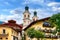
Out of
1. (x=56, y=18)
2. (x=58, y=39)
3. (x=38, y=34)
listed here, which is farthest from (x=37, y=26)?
(x=56, y=18)

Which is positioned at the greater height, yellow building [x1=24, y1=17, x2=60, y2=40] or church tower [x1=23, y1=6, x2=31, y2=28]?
church tower [x1=23, y1=6, x2=31, y2=28]

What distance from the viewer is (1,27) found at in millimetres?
67438

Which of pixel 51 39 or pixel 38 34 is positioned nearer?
pixel 38 34

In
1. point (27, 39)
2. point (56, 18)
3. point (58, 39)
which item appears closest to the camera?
point (56, 18)

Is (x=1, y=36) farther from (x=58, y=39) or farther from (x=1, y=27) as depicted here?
(x=58, y=39)

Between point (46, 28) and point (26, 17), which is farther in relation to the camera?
point (26, 17)

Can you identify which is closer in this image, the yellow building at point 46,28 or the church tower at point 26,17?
the yellow building at point 46,28

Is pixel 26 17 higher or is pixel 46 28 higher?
pixel 26 17

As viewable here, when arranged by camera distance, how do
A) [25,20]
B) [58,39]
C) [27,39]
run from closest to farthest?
[58,39]
[27,39]
[25,20]

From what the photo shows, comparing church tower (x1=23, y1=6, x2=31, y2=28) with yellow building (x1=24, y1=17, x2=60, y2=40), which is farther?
church tower (x1=23, y1=6, x2=31, y2=28)

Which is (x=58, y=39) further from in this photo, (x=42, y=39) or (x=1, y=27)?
(x=1, y=27)

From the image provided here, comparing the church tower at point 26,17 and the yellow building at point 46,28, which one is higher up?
the church tower at point 26,17

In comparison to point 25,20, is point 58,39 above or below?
below

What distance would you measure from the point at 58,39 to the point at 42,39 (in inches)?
236
